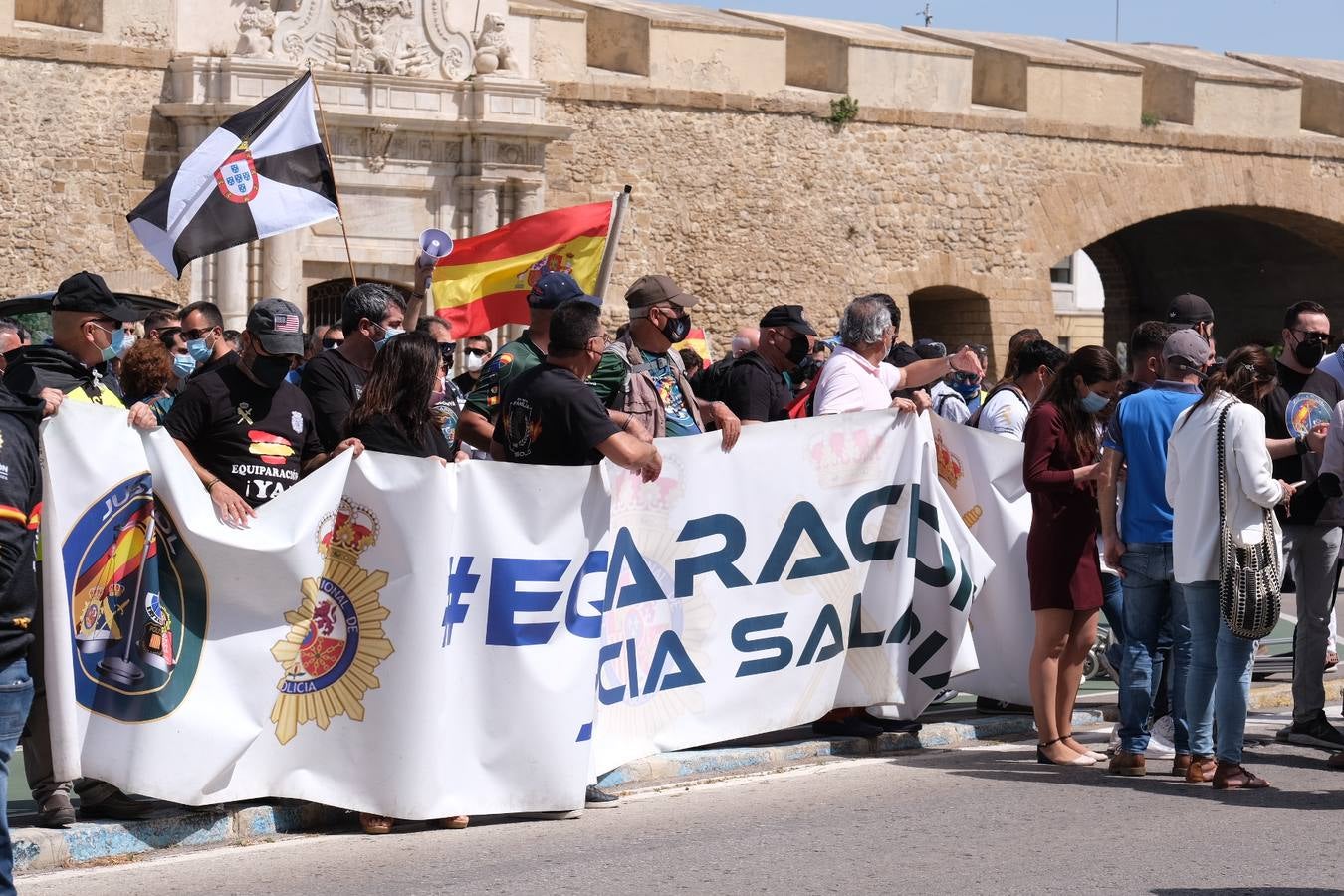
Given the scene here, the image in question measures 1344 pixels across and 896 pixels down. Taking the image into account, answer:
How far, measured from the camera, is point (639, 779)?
7320 millimetres

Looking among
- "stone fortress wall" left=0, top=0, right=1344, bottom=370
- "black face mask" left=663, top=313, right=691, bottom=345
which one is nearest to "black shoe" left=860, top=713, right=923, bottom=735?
"black face mask" left=663, top=313, right=691, bottom=345

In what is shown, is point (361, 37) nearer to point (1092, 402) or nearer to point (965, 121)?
point (965, 121)

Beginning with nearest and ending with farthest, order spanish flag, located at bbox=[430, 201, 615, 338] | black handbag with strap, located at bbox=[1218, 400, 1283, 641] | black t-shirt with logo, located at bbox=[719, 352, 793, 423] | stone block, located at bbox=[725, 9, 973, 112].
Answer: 1. black handbag with strap, located at bbox=[1218, 400, 1283, 641]
2. black t-shirt with logo, located at bbox=[719, 352, 793, 423]
3. spanish flag, located at bbox=[430, 201, 615, 338]
4. stone block, located at bbox=[725, 9, 973, 112]

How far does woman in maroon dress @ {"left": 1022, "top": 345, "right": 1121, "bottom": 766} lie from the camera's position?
7672mm

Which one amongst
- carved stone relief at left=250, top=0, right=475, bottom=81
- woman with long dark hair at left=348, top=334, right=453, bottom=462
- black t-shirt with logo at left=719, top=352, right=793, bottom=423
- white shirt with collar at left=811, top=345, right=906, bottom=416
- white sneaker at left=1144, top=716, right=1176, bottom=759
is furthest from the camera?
carved stone relief at left=250, top=0, right=475, bottom=81

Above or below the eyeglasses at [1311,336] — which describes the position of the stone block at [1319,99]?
above

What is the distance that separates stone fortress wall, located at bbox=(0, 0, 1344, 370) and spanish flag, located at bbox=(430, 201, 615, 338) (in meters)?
8.37

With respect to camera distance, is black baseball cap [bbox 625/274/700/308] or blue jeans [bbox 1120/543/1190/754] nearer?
blue jeans [bbox 1120/543/1190/754]

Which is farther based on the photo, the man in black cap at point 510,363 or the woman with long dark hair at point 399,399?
the man in black cap at point 510,363

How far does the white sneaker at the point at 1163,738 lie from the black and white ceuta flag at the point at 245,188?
4.77m

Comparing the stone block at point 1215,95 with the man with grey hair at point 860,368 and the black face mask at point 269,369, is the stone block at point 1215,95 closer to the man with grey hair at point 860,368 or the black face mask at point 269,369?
the man with grey hair at point 860,368

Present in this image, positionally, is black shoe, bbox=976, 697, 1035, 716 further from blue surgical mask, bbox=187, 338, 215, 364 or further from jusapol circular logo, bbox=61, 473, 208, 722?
blue surgical mask, bbox=187, 338, 215, 364

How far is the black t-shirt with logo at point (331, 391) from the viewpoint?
284 inches

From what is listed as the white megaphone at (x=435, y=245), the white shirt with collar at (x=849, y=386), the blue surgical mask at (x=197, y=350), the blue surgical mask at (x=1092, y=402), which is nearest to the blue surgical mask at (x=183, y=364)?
the blue surgical mask at (x=197, y=350)
